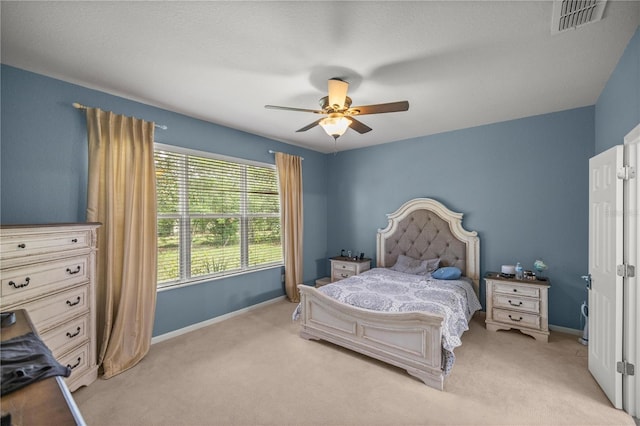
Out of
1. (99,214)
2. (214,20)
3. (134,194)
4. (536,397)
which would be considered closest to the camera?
(214,20)

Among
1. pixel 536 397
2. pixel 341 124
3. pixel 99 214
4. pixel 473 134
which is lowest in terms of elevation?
pixel 536 397

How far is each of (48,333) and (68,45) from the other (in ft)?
6.66

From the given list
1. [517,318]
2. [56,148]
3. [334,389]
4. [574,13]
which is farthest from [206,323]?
[574,13]

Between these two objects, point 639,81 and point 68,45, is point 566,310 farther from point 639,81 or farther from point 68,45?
point 68,45

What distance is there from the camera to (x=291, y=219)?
15.0ft

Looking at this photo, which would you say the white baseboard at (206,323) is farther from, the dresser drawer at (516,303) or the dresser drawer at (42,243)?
the dresser drawer at (516,303)

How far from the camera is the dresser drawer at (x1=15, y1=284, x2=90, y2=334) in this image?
1.87 m

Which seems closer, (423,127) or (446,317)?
(446,317)

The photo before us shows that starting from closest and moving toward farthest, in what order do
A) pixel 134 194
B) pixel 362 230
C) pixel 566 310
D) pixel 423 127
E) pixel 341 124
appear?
pixel 341 124
pixel 134 194
pixel 566 310
pixel 423 127
pixel 362 230

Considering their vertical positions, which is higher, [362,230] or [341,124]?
[341,124]

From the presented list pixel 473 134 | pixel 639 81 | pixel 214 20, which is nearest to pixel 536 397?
pixel 639 81

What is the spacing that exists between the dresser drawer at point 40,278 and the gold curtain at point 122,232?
410 mm

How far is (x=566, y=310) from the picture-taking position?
3.31 m

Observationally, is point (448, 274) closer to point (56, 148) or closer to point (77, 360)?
point (77, 360)
